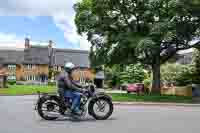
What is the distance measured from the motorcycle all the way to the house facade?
9222 cm

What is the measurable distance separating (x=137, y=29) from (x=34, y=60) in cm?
7504

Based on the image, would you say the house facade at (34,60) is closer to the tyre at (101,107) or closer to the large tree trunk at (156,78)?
the large tree trunk at (156,78)

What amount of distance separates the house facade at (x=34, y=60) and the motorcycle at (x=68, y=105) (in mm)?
92224

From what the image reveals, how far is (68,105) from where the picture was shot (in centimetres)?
1402

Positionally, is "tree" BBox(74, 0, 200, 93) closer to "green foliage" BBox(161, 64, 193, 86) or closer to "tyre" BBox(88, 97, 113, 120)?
"green foliage" BBox(161, 64, 193, 86)

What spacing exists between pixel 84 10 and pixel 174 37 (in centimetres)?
959

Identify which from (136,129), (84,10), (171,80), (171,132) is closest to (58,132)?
(136,129)

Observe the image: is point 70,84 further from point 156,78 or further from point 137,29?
point 156,78

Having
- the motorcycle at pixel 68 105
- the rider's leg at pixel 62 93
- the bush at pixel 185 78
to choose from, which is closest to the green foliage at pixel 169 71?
the bush at pixel 185 78

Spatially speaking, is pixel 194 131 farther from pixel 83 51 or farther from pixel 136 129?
pixel 83 51

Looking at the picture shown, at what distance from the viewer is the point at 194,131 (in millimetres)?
11547

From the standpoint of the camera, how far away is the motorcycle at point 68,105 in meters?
14.1

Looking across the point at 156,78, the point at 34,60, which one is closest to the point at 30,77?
the point at 34,60

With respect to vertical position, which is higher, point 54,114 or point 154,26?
point 154,26
